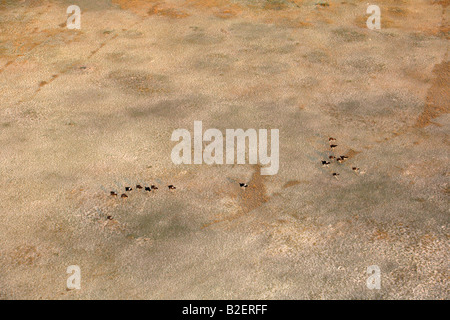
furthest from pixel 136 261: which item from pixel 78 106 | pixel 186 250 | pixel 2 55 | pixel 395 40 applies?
pixel 395 40

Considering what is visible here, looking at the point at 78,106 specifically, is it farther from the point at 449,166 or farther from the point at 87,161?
the point at 449,166

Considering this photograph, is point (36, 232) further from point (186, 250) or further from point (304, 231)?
point (304, 231)

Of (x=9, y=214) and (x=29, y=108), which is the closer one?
(x=9, y=214)

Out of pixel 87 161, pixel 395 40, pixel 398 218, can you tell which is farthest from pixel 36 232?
pixel 395 40
